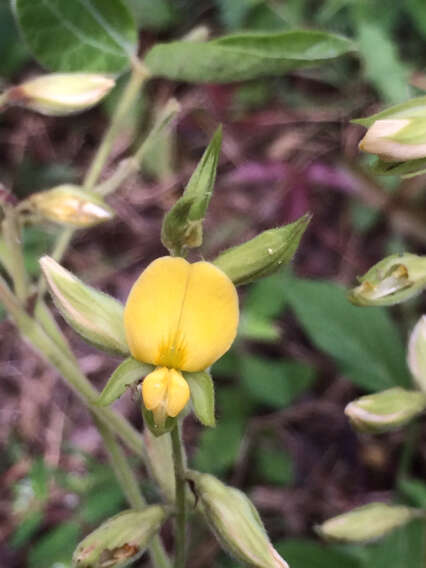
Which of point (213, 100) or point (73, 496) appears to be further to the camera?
point (213, 100)

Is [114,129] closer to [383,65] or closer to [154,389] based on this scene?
[154,389]

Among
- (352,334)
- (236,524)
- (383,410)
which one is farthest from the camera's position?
(352,334)

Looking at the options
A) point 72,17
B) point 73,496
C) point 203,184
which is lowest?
point 73,496

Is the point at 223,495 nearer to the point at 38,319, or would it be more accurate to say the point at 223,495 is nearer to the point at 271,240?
the point at 271,240

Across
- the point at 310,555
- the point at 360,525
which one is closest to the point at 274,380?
the point at 310,555

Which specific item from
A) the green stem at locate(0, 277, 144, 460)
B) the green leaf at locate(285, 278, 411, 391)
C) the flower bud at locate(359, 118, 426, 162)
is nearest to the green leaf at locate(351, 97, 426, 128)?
the flower bud at locate(359, 118, 426, 162)

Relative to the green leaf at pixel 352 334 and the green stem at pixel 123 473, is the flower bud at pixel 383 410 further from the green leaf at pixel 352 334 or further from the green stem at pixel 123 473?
the green leaf at pixel 352 334

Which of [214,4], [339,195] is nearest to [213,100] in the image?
[214,4]

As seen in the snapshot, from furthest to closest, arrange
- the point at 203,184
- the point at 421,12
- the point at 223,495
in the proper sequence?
the point at 421,12 < the point at 223,495 < the point at 203,184
